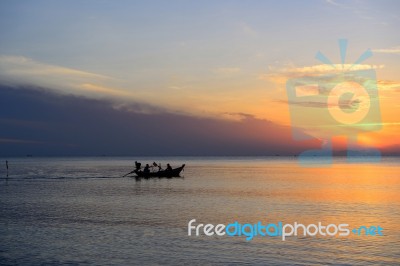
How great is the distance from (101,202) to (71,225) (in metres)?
11.9

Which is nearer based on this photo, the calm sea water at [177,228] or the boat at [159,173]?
the calm sea water at [177,228]

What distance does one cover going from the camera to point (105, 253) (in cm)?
1894

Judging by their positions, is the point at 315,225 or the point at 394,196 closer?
the point at 315,225

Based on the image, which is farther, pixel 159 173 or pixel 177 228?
pixel 159 173

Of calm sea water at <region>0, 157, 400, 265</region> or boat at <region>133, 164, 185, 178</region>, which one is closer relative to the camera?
calm sea water at <region>0, 157, 400, 265</region>

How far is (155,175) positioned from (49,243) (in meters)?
47.8

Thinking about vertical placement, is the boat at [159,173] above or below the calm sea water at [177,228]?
above

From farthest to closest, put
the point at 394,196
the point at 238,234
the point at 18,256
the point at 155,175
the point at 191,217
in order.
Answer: the point at 155,175, the point at 394,196, the point at 191,217, the point at 238,234, the point at 18,256

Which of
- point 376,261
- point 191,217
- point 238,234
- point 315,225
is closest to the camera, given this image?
point 376,261

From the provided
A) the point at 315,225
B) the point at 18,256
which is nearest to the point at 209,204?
the point at 315,225

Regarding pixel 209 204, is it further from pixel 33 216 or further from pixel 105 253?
pixel 105 253

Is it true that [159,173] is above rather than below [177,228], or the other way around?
above

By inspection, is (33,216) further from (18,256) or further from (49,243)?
(18,256)

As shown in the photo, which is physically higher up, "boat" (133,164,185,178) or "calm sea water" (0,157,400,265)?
"boat" (133,164,185,178)
